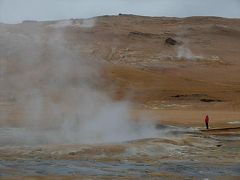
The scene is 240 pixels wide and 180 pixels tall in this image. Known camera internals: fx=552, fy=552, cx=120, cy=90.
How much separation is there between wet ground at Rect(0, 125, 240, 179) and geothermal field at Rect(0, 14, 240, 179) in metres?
0.04

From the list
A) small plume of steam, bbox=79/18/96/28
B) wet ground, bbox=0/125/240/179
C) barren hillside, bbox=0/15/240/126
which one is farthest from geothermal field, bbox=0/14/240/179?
small plume of steam, bbox=79/18/96/28

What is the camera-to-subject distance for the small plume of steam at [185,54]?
9300 cm

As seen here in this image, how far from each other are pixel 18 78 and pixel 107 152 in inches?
1150

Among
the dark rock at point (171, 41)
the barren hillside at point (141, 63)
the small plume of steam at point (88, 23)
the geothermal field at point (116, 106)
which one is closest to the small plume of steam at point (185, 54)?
the barren hillside at point (141, 63)

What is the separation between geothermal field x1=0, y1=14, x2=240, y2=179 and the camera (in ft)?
66.2

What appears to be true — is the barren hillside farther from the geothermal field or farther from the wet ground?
the wet ground

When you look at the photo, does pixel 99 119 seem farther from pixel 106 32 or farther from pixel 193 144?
pixel 106 32

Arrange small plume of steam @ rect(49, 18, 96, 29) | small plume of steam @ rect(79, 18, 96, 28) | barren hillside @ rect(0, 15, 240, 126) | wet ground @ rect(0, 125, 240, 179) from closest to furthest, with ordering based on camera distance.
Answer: wet ground @ rect(0, 125, 240, 179), barren hillside @ rect(0, 15, 240, 126), small plume of steam @ rect(49, 18, 96, 29), small plume of steam @ rect(79, 18, 96, 28)

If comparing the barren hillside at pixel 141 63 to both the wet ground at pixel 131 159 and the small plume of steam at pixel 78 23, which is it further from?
the wet ground at pixel 131 159

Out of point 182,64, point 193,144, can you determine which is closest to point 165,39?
point 182,64

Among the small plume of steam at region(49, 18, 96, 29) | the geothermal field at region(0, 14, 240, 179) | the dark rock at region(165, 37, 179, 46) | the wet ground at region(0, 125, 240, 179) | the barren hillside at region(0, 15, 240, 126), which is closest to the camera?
the wet ground at region(0, 125, 240, 179)

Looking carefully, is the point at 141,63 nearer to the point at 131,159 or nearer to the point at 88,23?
the point at 88,23

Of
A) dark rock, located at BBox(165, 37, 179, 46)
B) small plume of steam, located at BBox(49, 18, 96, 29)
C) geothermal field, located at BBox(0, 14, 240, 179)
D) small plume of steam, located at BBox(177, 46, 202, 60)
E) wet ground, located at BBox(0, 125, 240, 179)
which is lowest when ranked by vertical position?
wet ground, located at BBox(0, 125, 240, 179)

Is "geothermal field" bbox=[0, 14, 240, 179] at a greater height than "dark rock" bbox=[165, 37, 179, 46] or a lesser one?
lesser
